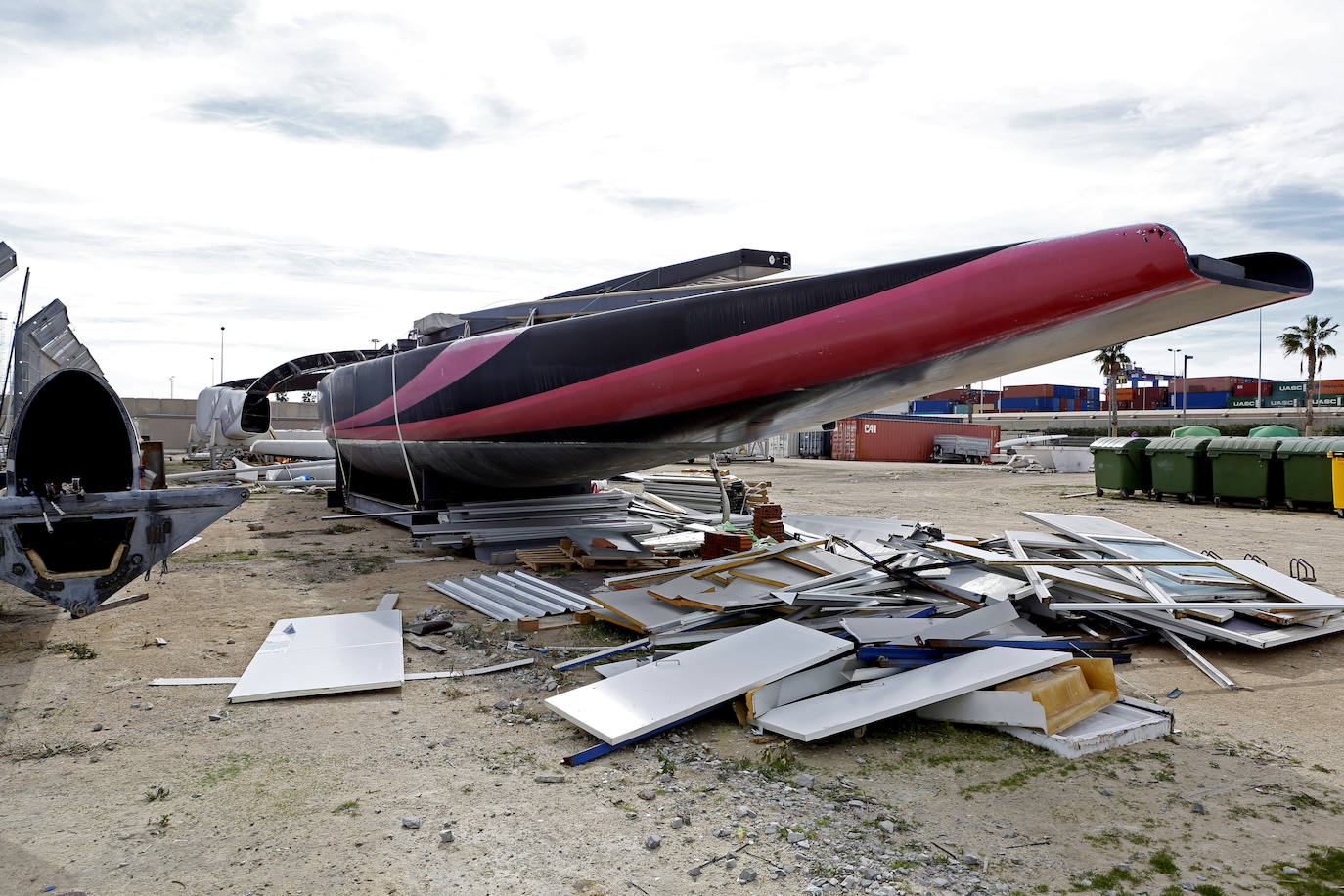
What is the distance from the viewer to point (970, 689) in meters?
3.79

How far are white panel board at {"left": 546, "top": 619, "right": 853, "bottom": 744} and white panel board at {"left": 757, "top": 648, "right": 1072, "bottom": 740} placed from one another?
22 cm

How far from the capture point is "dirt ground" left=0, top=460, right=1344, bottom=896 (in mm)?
2631

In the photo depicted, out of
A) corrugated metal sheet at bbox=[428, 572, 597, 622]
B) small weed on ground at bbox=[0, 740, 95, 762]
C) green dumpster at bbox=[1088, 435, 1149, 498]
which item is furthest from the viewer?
green dumpster at bbox=[1088, 435, 1149, 498]

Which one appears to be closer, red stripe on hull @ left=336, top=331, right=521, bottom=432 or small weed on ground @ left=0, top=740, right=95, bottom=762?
small weed on ground @ left=0, top=740, right=95, bottom=762

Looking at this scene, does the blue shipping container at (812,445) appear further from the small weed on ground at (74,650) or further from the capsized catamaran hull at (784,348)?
the small weed on ground at (74,650)

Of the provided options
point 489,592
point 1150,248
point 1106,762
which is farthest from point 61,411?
point 1150,248

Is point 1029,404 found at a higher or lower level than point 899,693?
higher

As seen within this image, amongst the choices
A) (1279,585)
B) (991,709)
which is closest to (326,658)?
(991,709)

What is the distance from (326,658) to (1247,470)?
50.1 ft

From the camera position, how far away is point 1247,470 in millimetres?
14047

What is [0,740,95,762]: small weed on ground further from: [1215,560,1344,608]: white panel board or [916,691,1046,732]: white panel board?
[1215,560,1344,608]: white panel board

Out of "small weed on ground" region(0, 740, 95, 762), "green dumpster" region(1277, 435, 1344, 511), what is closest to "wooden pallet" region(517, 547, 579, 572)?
"small weed on ground" region(0, 740, 95, 762)

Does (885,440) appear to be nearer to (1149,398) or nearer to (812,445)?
(812,445)

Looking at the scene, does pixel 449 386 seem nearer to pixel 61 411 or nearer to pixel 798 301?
pixel 61 411
